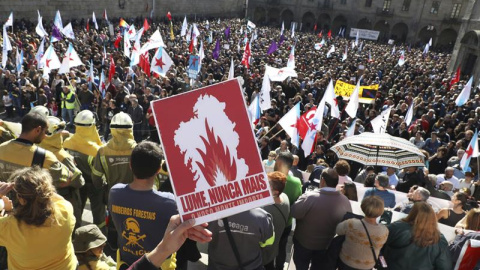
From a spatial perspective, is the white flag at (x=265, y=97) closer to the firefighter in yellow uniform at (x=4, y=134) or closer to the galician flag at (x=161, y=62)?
the galician flag at (x=161, y=62)

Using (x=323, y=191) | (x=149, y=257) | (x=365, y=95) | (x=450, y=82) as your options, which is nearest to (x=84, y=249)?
(x=149, y=257)

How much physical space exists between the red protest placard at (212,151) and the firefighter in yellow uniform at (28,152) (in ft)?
6.35

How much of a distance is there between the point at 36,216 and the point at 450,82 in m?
19.0

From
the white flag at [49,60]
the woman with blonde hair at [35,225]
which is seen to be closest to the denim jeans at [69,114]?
the white flag at [49,60]

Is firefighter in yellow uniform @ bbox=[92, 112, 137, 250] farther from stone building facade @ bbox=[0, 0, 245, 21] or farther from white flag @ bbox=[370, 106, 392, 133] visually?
stone building facade @ bbox=[0, 0, 245, 21]

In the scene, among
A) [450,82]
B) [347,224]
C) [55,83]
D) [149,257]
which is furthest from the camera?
[450,82]

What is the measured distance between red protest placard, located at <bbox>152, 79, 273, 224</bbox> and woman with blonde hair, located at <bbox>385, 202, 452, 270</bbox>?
1873 millimetres

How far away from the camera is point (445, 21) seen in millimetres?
46219

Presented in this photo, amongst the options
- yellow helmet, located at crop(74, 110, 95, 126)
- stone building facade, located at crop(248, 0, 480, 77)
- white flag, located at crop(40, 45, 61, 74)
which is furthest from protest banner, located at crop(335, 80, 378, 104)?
stone building facade, located at crop(248, 0, 480, 77)

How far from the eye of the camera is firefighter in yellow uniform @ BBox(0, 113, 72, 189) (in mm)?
3102

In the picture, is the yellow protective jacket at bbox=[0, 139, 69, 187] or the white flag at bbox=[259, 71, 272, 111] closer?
the yellow protective jacket at bbox=[0, 139, 69, 187]

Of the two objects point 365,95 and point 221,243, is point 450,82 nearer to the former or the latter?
point 365,95

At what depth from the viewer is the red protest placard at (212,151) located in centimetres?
171

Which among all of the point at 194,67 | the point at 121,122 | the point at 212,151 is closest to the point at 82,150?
the point at 121,122
